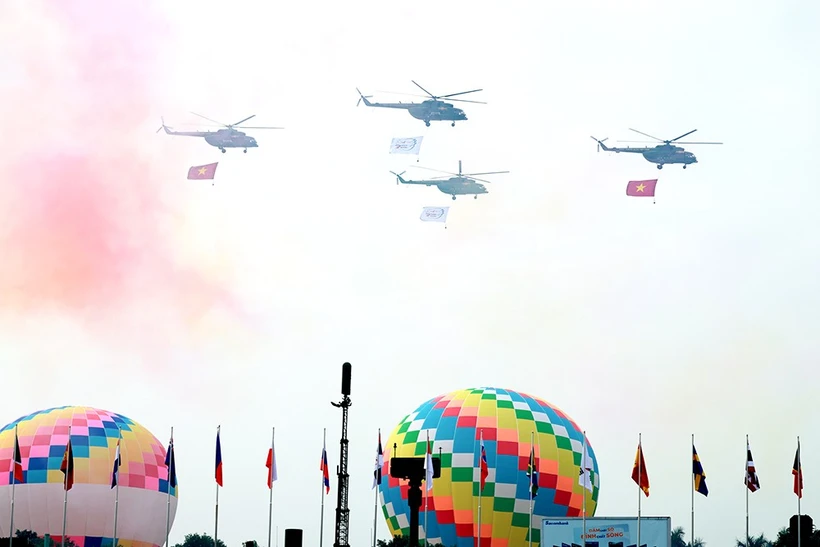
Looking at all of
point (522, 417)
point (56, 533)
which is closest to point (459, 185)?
point (522, 417)

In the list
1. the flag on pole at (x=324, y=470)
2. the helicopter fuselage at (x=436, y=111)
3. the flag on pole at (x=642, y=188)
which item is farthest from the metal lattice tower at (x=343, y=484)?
the helicopter fuselage at (x=436, y=111)

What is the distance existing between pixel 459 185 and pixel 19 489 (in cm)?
6512

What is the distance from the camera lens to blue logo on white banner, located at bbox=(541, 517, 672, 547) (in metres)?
73.2

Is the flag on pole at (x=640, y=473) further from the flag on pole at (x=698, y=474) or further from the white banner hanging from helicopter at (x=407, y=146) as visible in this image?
the white banner hanging from helicopter at (x=407, y=146)

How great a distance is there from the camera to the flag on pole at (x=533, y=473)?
72625mm

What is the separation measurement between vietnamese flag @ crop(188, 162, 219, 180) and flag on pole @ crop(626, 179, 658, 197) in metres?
28.9

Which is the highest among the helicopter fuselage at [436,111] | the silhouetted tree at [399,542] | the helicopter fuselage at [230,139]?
the helicopter fuselage at [436,111]

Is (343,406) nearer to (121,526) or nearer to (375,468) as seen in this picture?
(375,468)

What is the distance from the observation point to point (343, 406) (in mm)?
71438

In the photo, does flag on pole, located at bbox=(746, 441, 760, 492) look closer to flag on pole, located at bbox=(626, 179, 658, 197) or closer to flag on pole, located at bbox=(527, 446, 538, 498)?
flag on pole, located at bbox=(527, 446, 538, 498)

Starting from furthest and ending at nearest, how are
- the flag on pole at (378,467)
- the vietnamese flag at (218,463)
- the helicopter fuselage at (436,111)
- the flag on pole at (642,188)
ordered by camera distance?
1. the helicopter fuselage at (436,111)
2. the flag on pole at (642,188)
3. the flag on pole at (378,467)
4. the vietnamese flag at (218,463)

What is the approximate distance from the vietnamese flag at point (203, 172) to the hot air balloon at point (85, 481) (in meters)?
34.4

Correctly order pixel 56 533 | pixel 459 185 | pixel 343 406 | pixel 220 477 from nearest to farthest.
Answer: pixel 220 477, pixel 343 406, pixel 56 533, pixel 459 185

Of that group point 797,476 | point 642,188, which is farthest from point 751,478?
point 642,188
